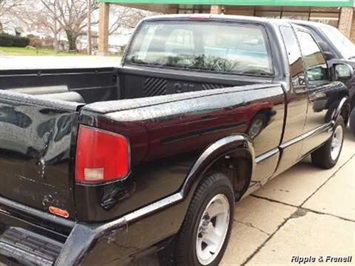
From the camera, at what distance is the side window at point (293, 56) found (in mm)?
3904

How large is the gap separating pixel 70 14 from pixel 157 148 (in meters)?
52.0

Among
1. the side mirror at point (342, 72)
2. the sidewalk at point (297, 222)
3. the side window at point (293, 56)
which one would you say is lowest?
the sidewalk at point (297, 222)

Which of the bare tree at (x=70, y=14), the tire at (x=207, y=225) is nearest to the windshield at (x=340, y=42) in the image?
the tire at (x=207, y=225)

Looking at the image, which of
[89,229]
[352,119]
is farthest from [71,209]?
[352,119]

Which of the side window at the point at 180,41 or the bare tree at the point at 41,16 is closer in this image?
the side window at the point at 180,41

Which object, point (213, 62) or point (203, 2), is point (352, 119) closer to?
point (213, 62)

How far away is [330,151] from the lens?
18.5 feet

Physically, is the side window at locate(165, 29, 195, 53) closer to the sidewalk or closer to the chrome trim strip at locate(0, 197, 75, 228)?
the sidewalk

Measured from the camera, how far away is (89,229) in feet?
6.59

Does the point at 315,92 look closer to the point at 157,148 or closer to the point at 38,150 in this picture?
the point at 157,148

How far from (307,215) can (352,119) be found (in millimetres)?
4013

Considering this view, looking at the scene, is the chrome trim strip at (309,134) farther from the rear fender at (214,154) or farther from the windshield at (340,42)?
the windshield at (340,42)

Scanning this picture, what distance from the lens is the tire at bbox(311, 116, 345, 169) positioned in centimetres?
554

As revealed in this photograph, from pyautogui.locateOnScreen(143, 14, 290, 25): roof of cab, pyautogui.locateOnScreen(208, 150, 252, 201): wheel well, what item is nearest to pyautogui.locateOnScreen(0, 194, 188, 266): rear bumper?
pyautogui.locateOnScreen(208, 150, 252, 201): wheel well
